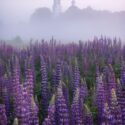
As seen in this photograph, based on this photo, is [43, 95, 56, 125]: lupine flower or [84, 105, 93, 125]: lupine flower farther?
[84, 105, 93, 125]: lupine flower

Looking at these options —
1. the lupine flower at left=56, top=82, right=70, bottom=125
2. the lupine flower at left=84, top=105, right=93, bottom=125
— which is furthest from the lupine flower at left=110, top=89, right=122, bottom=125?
the lupine flower at left=56, top=82, right=70, bottom=125

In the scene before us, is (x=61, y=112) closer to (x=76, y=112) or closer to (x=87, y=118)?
(x=76, y=112)

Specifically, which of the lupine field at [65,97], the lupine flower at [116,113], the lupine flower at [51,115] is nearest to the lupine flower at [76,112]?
the lupine field at [65,97]

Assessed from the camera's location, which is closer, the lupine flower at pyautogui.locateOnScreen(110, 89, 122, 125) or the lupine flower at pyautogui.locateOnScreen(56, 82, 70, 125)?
the lupine flower at pyautogui.locateOnScreen(110, 89, 122, 125)

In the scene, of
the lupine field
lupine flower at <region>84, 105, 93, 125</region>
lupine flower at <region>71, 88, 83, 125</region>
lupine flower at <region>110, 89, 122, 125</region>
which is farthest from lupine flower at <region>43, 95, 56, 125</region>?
lupine flower at <region>110, 89, 122, 125</region>

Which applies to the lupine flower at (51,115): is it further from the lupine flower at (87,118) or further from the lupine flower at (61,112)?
the lupine flower at (87,118)

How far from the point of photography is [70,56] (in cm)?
1048

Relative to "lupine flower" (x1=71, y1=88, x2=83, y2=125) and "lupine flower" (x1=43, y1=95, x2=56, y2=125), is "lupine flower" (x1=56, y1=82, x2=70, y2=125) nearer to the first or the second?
"lupine flower" (x1=71, y1=88, x2=83, y2=125)

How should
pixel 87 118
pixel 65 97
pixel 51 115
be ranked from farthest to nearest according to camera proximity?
pixel 65 97, pixel 87 118, pixel 51 115

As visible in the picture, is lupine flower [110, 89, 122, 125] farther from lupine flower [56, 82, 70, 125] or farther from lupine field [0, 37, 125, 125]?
lupine flower [56, 82, 70, 125]

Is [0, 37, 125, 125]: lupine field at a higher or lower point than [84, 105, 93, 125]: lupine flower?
higher

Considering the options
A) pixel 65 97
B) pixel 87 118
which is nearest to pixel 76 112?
pixel 87 118

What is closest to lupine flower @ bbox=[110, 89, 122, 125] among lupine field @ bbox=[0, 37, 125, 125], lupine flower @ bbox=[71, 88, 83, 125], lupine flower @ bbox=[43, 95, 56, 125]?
lupine field @ bbox=[0, 37, 125, 125]

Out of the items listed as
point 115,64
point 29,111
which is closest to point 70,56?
point 115,64
